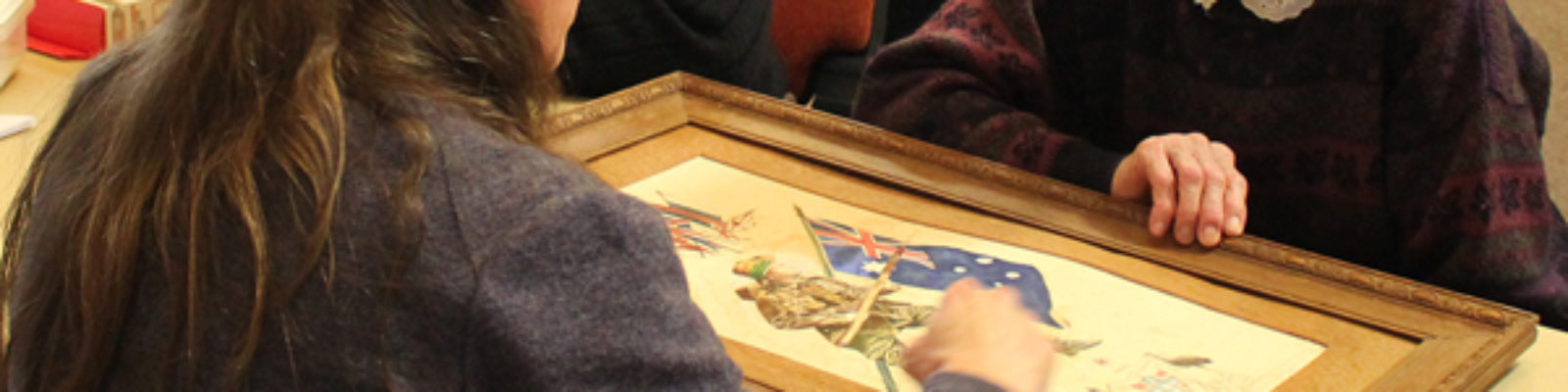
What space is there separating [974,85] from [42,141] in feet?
2.96

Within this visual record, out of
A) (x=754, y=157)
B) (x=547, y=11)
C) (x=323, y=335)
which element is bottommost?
(x=754, y=157)

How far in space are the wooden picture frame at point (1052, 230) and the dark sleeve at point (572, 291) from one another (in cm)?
15

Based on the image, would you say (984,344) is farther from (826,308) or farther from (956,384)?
(826,308)

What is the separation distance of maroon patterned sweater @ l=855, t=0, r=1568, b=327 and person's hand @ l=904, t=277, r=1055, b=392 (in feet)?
1.44

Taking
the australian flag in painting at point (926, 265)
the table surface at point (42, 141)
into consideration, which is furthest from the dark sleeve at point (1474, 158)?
the australian flag in painting at point (926, 265)

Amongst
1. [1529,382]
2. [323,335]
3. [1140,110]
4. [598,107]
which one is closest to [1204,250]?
[1529,382]

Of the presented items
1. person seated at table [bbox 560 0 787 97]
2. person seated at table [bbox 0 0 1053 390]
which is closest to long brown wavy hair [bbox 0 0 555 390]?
person seated at table [bbox 0 0 1053 390]

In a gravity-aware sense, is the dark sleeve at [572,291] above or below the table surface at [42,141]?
above

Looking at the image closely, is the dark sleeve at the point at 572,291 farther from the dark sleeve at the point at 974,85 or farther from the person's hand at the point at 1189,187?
the dark sleeve at the point at 974,85

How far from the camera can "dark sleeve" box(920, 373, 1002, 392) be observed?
2.85ft

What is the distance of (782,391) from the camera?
956 millimetres

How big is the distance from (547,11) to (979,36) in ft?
2.49

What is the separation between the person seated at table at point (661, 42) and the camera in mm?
2109

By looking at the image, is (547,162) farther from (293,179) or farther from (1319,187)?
(1319,187)
